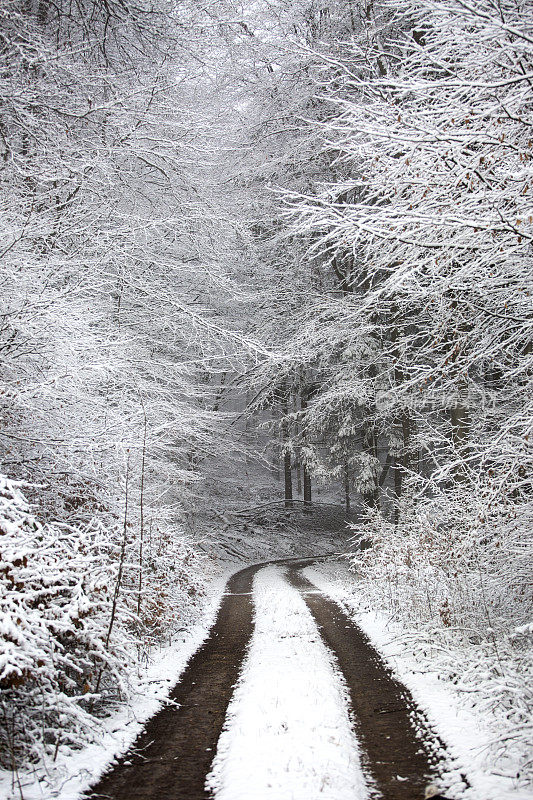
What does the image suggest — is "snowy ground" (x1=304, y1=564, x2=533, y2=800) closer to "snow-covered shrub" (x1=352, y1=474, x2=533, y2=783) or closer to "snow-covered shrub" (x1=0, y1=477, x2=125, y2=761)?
"snow-covered shrub" (x1=352, y1=474, x2=533, y2=783)

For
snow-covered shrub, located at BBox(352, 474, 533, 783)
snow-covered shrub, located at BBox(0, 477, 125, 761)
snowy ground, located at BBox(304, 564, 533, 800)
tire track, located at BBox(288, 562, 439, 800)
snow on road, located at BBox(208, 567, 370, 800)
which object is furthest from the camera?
snow-covered shrub, located at BBox(352, 474, 533, 783)

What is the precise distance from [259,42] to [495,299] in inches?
492

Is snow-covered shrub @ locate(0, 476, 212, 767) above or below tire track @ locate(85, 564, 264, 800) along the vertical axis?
above

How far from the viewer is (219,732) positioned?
14.6 feet

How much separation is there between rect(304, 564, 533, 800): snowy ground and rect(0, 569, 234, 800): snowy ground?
103 inches

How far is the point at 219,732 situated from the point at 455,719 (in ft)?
6.80

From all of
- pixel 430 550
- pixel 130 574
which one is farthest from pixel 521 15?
pixel 130 574

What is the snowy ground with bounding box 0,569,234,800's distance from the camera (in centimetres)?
349

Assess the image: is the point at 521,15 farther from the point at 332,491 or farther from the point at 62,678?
the point at 332,491

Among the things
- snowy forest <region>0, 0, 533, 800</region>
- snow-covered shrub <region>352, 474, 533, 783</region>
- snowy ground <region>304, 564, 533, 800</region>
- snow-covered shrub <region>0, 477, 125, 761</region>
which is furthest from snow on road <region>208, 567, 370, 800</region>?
snow-covered shrub <region>0, 477, 125, 761</region>

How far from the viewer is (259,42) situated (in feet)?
47.2

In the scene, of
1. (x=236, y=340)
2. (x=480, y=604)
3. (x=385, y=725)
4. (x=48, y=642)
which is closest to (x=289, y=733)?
(x=385, y=725)

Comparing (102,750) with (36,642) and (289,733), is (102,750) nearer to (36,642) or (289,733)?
(36,642)

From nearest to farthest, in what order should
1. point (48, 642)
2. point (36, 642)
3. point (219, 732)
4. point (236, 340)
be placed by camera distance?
point (48, 642) < point (36, 642) < point (219, 732) < point (236, 340)
